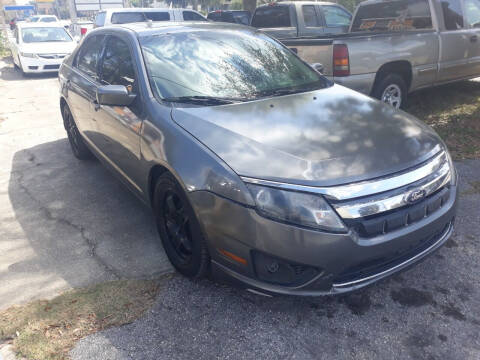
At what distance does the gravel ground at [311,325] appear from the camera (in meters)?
2.29

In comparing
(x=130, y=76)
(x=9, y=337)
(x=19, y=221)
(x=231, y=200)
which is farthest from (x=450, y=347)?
(x=19, y=221)

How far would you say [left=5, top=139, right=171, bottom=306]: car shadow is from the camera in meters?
3.09

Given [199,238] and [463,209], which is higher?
[199,238]

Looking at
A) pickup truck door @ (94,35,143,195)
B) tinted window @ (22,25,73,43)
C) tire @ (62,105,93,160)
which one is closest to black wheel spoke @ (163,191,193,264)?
pickup truck door @ (94,35,143,195)

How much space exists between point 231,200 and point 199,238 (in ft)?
1.41

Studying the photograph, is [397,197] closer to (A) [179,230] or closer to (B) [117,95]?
(A) [179,230]

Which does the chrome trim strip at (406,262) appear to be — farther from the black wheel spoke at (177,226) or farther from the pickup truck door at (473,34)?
the pickup truck door at (473,34)

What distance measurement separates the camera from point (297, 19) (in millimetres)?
10031

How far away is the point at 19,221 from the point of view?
3914 mm

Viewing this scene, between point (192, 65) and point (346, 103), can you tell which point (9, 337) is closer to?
point (192, 65)

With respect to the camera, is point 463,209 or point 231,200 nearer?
point 231,200

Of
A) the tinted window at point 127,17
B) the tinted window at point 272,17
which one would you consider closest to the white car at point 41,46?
the tinted window at point 127,17

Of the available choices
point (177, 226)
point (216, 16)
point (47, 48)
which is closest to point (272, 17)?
point (216, 16)

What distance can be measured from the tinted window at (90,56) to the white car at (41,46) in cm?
780
